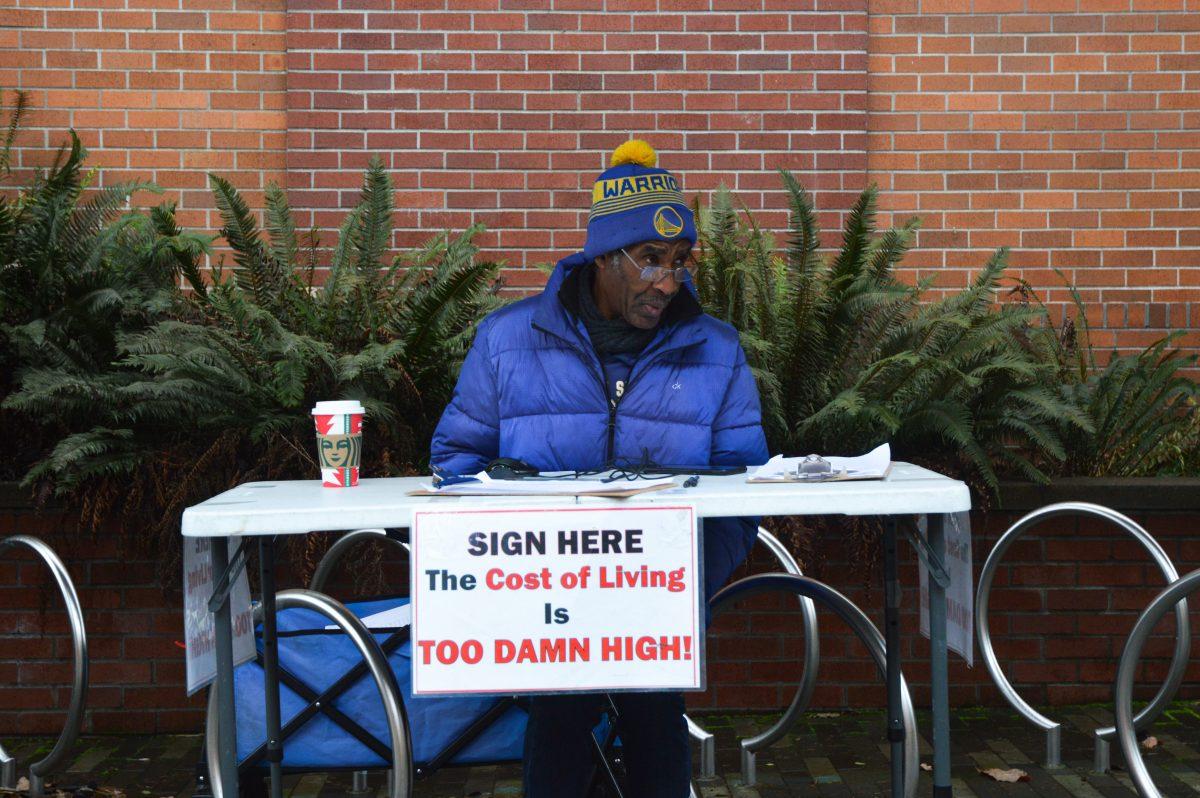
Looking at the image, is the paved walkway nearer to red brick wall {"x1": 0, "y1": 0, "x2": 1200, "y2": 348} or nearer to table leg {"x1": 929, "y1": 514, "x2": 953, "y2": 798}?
table leg {"x1": 929, "y1": 514, "x2": 953, "y2": 798}

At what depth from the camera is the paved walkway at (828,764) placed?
13.8ft

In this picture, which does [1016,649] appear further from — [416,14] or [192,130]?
[192,130]

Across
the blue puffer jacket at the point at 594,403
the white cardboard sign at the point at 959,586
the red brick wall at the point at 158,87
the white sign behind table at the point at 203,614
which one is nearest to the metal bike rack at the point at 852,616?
the white cardboard sign at the point at 959,586

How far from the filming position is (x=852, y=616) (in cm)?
365

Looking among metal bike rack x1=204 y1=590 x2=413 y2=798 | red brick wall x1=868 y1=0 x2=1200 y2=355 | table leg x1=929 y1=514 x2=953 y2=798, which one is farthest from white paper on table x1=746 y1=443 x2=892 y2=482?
red brick wall x1=868 y1=0 x2=1200 y2=355

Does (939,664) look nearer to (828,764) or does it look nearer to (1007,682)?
(828,764)

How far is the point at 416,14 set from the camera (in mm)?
6383

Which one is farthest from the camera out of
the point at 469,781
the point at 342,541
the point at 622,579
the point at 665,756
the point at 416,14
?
the point at 416,14

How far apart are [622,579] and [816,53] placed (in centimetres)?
439

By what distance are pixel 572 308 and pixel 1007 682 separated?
2448 millimetres

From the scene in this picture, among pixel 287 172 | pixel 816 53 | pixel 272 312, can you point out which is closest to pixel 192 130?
pixel 287 172

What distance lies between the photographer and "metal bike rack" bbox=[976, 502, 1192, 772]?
169 inches

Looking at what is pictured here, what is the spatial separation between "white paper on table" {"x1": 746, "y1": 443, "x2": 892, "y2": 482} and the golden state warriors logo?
619 millimetres

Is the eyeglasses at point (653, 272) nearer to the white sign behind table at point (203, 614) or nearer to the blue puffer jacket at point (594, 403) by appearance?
the blue puffer jacket at point (594, 403)
